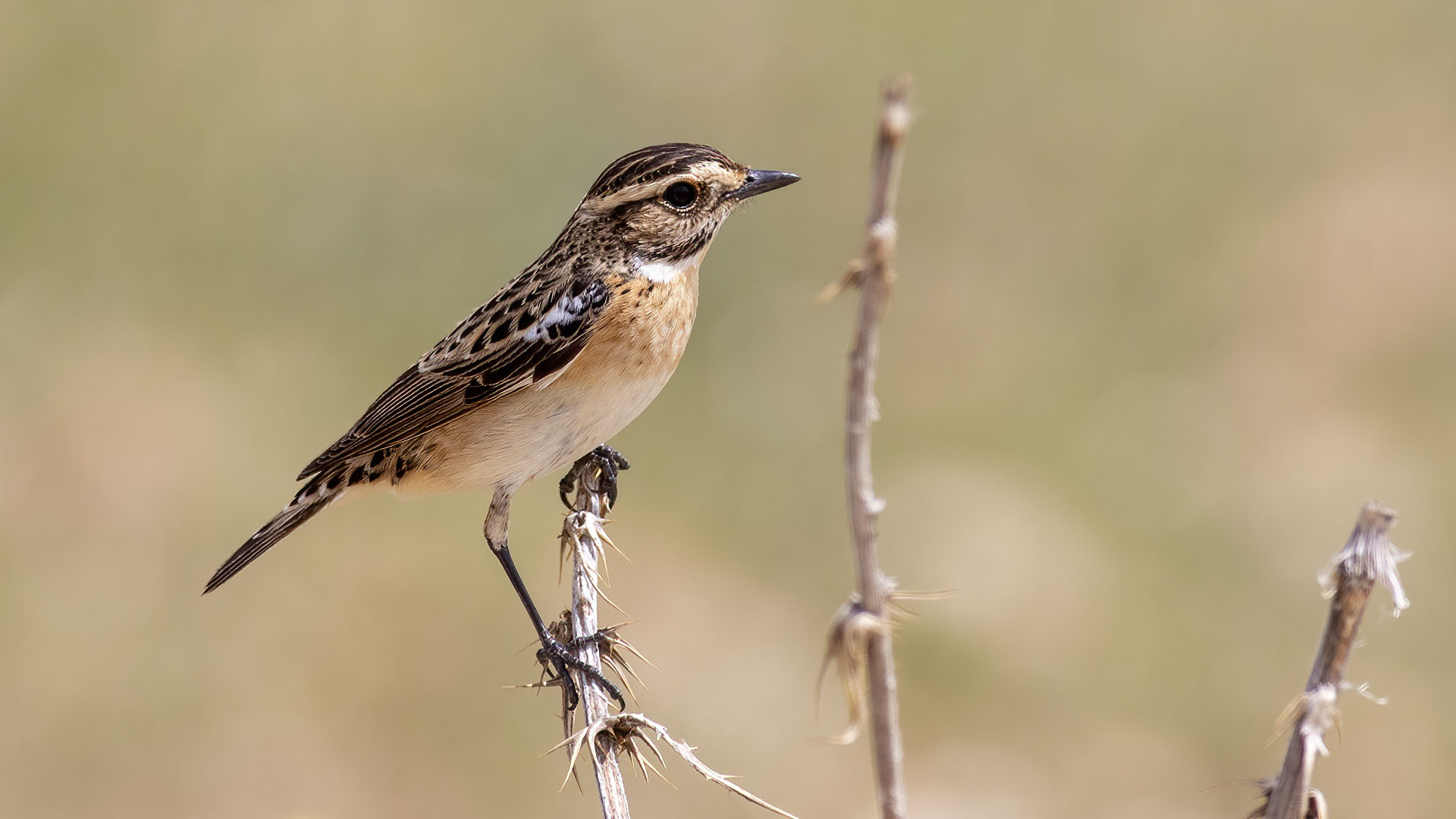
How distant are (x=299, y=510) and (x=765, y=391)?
542cm

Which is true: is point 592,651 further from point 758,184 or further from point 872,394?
point 872,394

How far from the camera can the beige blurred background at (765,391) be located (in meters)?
9.00

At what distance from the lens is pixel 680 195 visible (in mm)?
5617

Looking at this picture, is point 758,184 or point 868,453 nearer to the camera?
point 868,453

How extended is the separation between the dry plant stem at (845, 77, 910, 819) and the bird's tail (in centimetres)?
438

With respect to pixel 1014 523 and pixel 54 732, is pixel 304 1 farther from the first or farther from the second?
pixel 1014 523

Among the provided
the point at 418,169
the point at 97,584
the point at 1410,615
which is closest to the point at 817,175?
the point at 418,169

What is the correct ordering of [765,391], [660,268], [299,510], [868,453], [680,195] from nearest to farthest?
[868,453], [680,195], [660,268], [299,510], [765,391]

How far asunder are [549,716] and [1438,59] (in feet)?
32.5

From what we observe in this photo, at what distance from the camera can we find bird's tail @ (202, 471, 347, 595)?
599cm

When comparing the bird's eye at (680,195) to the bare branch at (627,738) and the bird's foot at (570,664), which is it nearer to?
the bird's foot at (570,664)

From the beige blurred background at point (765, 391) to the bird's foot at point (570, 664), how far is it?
12.0 feet

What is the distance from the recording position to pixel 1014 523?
33.5 ft

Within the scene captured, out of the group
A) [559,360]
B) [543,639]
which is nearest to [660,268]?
[559,360]
